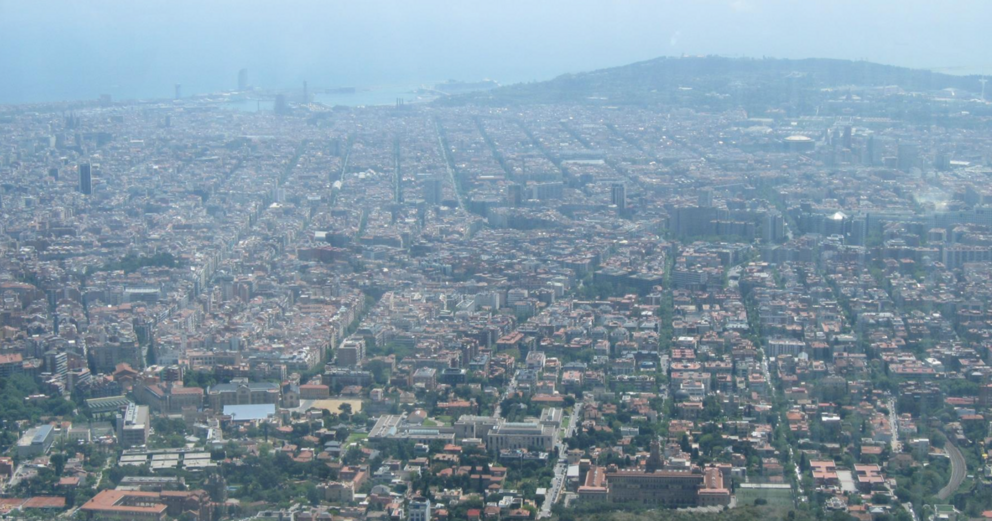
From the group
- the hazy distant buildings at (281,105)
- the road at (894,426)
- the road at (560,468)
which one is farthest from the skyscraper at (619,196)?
the hazy distant buildings at (281,105)

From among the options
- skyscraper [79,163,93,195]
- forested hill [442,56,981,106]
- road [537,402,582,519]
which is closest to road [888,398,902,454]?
road [537,402,582,519]

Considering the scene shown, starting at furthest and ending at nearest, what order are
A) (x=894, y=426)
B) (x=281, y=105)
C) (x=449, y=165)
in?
1. (x=281, y=105)
2. (x=449, y=165)
3. (x=894, y=426)

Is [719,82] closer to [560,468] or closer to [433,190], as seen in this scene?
[433,190]

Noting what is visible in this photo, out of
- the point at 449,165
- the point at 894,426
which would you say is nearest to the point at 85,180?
the point at 449,165

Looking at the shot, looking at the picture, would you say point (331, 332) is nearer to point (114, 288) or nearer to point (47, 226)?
point (114, 288)

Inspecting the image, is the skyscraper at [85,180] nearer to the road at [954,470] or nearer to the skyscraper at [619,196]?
the skyscraper at [619,196]
